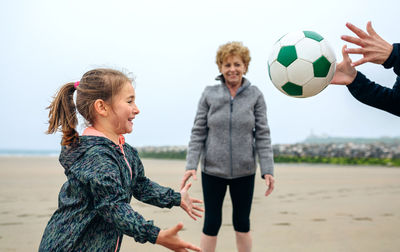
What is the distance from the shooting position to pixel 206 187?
3.00 meters

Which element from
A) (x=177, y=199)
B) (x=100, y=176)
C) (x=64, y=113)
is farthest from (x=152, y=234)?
(x=64, y=113)

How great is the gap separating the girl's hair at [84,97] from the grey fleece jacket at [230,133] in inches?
49.4

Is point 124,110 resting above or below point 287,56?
below

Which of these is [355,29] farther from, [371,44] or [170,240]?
[170,240]

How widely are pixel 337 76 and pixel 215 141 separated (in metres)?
1.07

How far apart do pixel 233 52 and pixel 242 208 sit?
1.27m

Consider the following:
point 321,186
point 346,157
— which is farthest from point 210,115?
point 346,157

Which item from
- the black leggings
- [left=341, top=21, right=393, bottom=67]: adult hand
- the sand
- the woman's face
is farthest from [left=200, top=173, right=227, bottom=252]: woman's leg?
[left=341, top=21, right=393, bottom=67]: adult hand

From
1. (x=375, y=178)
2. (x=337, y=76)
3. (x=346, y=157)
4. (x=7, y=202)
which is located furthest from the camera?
(x=346, y=157)

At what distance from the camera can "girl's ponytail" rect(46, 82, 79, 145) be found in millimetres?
1826

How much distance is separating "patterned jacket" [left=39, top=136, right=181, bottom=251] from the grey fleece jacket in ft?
4.13

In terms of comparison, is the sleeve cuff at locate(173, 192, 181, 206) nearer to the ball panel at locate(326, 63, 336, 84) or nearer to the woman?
the woman

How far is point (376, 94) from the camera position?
2.33m

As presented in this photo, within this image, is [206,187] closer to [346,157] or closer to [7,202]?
[7,202]
